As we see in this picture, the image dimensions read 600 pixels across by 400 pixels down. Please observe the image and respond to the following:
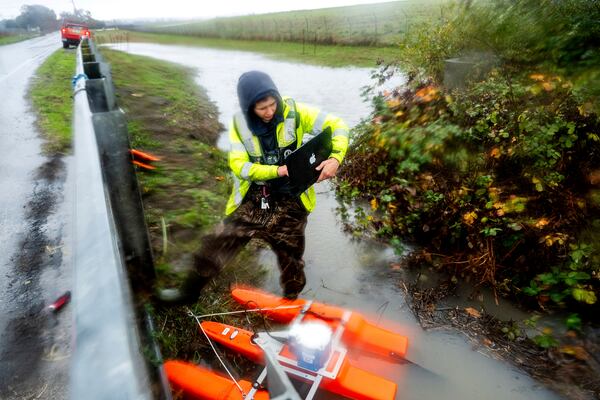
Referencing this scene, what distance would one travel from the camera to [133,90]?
10.5 metres

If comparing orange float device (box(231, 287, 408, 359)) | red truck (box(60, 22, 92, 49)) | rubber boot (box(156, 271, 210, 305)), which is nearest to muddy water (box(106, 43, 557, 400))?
orange float device (box(231, 287, 408, 359))

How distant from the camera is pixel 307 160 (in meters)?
2.79

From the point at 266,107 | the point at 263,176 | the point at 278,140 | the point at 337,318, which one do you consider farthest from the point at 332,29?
the point at 337,318

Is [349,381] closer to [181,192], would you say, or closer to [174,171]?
[181,192]

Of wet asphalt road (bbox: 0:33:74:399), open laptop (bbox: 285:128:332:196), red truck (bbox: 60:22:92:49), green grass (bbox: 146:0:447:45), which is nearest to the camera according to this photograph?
wet asphalt road (bbox: 0:33:74:399)

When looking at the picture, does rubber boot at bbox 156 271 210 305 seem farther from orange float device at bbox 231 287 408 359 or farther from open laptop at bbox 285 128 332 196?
open laptop at bbox 285 128 332 196

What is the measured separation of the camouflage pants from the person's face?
63cm

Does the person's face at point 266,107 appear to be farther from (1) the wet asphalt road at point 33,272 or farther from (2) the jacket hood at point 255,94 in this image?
(1) the wet asphalt road at point 33,272

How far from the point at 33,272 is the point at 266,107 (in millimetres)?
2391

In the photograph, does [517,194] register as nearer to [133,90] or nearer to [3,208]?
[3,208]

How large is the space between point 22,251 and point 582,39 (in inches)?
209

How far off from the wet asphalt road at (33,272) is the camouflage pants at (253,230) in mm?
1051

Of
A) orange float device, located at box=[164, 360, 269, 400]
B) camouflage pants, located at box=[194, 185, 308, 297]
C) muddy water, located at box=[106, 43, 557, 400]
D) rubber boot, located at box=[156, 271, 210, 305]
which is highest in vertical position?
camouflage pants, located at box=[194, 185, 308, 297]

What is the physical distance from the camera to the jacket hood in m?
2.61
